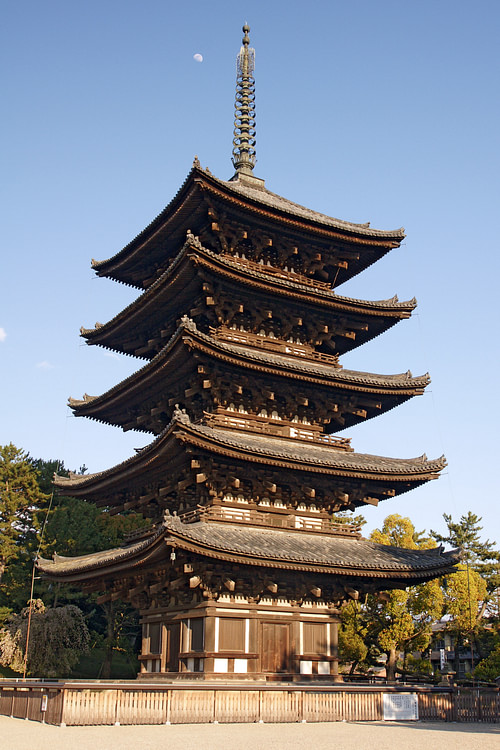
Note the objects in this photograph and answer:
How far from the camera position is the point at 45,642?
48062 mm

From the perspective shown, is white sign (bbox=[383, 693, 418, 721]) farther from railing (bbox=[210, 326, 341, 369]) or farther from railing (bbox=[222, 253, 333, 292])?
railing (bbox=[222, 253, 333, 292])

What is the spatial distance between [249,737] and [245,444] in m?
11.6

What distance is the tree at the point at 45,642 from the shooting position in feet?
156

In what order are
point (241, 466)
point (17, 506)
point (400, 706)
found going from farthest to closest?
point (17, 506) < point (241, 466) < point (400, 706)

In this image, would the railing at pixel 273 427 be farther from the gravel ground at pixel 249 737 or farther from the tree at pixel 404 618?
the tree at pixel 404 618

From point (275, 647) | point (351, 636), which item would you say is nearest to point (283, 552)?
point (275, 647)

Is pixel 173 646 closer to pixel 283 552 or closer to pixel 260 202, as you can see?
pixel 283 552

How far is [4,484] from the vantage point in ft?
186

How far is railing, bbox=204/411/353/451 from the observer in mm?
29609

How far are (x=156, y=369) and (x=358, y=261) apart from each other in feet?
40.7

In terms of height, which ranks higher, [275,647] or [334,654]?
[275,647]

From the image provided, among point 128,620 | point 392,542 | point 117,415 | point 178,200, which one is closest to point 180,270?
point 178,200

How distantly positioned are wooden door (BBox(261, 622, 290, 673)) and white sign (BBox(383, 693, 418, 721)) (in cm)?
487

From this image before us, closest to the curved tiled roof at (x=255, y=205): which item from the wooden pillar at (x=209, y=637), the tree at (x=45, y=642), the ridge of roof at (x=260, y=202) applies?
the ridge of roof at (x=260, y=202)
